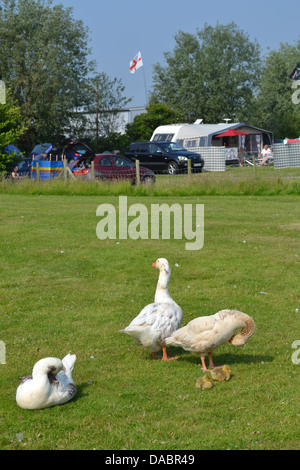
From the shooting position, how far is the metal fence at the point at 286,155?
31406mm

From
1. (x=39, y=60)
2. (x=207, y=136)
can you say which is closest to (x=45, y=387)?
(x=207, y=136)

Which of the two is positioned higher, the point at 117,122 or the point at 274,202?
the point at 117,122

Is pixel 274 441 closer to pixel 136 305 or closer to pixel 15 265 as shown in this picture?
pixel 136 305

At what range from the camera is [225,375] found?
5844mm

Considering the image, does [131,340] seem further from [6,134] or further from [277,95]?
[277,95]

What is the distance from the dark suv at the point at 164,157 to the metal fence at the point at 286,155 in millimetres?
5250

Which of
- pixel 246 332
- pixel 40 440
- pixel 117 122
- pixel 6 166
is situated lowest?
pixel 40 440

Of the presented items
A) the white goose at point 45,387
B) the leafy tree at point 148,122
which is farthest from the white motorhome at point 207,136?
the white goose at point 45,387

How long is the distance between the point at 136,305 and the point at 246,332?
273 cm

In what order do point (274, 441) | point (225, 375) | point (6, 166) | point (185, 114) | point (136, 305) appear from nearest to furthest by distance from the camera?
point (274, 441), point (225, 375), point (136, 305), point (6, 166), point (185, 114)

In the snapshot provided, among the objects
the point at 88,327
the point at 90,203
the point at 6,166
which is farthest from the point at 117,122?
the point at 88,327

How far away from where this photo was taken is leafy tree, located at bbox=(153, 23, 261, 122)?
225 feet

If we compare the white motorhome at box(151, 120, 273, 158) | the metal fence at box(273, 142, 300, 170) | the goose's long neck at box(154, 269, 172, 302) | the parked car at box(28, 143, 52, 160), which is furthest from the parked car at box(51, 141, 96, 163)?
the goose's long neck at box(154, 269, 172, 302)

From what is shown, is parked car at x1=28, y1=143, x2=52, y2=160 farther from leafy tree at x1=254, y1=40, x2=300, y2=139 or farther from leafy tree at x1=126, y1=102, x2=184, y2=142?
leafy tree at x1=254, y1=40, x2=300, y2=139
